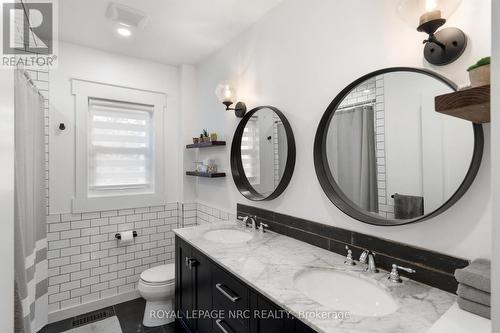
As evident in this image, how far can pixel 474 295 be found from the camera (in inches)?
34.1

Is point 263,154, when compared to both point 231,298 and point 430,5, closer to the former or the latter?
point 231,298

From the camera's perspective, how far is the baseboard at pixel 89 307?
239cm

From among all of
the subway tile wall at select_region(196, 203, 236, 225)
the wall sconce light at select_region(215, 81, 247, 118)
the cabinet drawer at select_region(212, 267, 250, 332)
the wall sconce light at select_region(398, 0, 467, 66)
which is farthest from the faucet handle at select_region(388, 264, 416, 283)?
the wall sconce light at select_region(215, 81, 247, 118)

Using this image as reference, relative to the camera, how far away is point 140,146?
2.89 m

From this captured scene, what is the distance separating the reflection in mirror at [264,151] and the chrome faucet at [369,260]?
30.2 inches

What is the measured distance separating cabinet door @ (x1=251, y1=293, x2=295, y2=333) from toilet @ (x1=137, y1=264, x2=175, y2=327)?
4.42 feet

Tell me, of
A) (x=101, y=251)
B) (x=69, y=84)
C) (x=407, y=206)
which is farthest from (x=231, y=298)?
(x=69, y=84)

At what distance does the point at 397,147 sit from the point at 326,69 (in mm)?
639

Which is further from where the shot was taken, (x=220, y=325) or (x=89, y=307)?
(x=89, y=307)

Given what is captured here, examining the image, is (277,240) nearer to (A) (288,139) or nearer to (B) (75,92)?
(A) (288,139)

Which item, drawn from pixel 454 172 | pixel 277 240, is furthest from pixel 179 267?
pixel 454 172

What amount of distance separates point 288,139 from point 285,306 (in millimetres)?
1104

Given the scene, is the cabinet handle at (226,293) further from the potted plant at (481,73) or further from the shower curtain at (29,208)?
the potted plant at (481,73)

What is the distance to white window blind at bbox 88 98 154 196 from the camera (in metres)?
2.66
